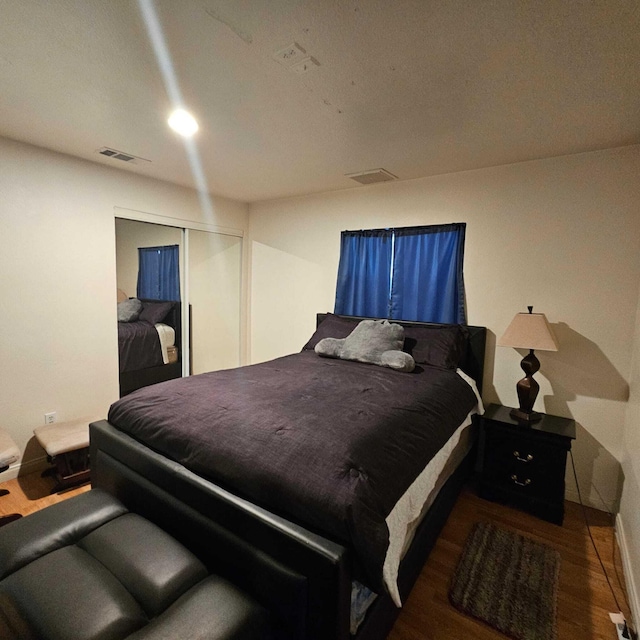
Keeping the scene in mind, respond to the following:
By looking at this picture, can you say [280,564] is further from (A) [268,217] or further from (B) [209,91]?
(A) [268,217]

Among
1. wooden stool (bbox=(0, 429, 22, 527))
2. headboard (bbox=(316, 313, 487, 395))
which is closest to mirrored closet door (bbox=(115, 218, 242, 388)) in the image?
wooden stool (bbox=(0, 429, 22, 527))

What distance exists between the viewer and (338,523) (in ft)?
3.70

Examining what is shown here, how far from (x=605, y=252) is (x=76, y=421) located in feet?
13.4

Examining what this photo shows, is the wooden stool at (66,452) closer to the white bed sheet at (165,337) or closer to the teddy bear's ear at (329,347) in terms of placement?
the white bed sheet at (165,337)

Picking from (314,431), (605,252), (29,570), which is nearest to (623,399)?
(605,252)

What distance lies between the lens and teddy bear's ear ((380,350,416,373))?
8.48ft

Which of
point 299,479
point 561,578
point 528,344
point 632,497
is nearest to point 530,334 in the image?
point 528,344

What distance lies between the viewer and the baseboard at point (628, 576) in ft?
5.05

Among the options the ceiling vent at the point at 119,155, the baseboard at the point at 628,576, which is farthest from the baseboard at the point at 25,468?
the baseboard at the point at 628,576

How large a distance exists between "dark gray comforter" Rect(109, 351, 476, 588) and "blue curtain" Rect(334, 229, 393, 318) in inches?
44.7

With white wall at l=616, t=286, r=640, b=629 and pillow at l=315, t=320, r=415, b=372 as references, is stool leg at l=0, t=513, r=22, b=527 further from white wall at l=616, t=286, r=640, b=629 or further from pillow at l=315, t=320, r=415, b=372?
white wall at l=616, t=286, r=640, b=629

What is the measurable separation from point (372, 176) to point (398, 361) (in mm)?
1623

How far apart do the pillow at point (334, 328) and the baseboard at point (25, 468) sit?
2273mm

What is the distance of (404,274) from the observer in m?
3.27
